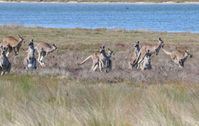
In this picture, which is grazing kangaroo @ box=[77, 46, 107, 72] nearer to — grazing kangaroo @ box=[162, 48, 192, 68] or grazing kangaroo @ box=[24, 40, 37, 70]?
grazing kangaroo @ box=[24, 40, 37, 70]

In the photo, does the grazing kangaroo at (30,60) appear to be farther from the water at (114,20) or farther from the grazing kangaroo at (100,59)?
the water at (114,20)

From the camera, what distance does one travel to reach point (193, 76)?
880 inches

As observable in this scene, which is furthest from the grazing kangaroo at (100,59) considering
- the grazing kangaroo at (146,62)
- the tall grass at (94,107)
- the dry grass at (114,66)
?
the tall grass at (94,107)

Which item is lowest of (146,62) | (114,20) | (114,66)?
(114,66)

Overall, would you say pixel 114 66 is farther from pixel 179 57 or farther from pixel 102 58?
pixel 102 58

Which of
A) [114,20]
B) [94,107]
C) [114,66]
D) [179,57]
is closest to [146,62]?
[179,57]

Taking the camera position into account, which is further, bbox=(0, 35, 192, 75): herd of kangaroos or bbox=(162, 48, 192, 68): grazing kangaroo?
bbox=(162, 48, 192, 68): grazing kangaroo

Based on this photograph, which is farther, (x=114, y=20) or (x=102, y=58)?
(x=114, y=20)

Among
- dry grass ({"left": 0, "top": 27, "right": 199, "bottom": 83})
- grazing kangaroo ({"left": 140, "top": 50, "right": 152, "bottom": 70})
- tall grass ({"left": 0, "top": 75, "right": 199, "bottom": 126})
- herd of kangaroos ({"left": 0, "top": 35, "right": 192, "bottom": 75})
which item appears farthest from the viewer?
grazing kangaroo ({"left": 140, "top": 50, "right": 152, "bottom": 70})

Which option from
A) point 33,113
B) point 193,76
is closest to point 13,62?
point 193,76

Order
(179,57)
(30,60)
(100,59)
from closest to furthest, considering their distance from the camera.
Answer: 1. (100,59)
2. (30,60)
3. (179,57)

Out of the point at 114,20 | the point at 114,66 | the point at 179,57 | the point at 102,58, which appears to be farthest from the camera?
the point at 114,20

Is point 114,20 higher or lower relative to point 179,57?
higher

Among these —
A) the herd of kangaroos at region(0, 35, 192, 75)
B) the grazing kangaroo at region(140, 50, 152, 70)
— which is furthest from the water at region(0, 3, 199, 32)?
the grazing kangaroo at region(140, 50, 152, 70)
